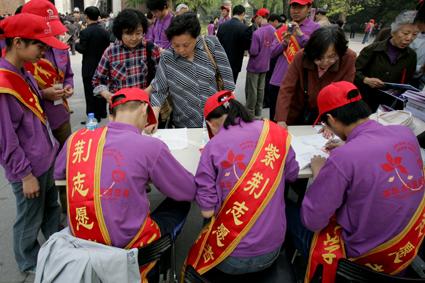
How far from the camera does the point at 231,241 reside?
4.93ft

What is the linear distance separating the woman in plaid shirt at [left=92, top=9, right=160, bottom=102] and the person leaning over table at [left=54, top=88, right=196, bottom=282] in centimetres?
134

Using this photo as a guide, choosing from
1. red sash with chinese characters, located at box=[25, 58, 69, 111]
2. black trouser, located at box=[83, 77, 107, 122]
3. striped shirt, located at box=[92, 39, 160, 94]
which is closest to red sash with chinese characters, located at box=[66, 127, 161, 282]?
red sash with chinese characters, located at box=[25, 58, 69, 111]

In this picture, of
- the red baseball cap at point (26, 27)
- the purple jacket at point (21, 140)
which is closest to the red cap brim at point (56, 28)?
the red baseball cap at point (26, 27)

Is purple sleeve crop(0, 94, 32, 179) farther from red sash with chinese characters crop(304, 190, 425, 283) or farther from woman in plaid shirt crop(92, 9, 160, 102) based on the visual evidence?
red sash with chinese characters crop(304, 190, 425, 283)

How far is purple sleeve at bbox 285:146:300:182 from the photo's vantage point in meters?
1.70

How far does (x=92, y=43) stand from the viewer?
182 inches

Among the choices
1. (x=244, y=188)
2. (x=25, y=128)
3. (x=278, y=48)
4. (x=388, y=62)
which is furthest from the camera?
(x=278, y=48)

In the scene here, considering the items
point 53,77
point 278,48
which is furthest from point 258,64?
point 53,77

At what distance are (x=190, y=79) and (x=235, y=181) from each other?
1253mm

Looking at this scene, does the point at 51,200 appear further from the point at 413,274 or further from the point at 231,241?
the point at 413,274

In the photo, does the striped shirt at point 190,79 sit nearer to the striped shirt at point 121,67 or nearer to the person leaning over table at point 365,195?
the striped shirt at point 121,67

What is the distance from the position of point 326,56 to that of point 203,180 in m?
1.32

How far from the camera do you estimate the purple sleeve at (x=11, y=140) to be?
66.1 inches

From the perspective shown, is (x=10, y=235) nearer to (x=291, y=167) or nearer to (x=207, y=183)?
(x=207, y=183)
